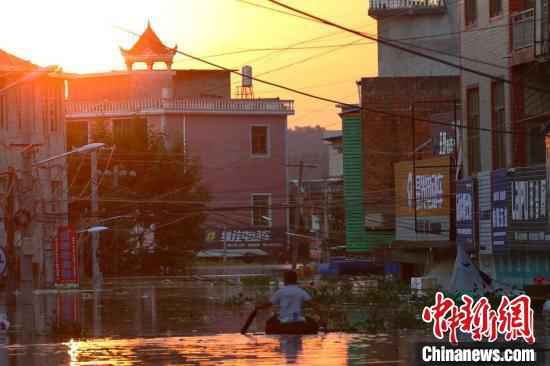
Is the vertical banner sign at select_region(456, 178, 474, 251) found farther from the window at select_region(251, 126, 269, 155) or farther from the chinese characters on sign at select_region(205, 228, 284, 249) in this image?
the chinese characters on sign at select_region(205, 228, 284, 249)

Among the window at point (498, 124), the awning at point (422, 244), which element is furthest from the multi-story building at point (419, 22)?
the window at point (498, 124)

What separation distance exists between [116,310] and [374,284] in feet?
39.2

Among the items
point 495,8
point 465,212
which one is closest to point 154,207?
point 465,212

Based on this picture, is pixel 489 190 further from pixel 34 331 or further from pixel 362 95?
pixel 362 95

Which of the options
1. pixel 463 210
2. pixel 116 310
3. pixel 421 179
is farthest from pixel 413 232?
pixel 116 310

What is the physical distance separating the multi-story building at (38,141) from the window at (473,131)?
20.9m

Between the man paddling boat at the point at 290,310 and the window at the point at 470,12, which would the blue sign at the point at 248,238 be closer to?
the window at the point at 470,12

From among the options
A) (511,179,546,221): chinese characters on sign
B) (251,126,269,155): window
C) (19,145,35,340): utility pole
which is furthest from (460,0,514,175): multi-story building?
(251,126,269,155): window

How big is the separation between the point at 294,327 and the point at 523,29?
15458mm

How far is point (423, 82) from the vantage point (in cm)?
6562

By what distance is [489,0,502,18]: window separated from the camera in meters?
42.9

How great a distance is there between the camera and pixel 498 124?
43.0 meters

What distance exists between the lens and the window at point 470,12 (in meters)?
45.4

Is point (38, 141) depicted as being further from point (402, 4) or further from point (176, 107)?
point (176, 107)
